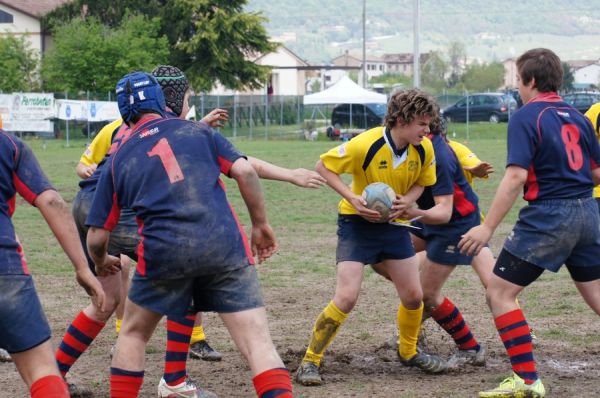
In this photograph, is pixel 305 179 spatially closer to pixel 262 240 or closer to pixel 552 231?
pixel 262 240

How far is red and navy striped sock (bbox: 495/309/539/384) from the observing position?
20.3 ft

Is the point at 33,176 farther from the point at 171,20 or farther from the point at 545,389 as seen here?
the point at 171,20

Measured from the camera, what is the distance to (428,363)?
7.07 meters

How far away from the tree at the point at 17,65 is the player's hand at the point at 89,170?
4049cm

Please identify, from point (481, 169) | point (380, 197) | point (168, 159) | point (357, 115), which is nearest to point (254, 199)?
point (168, 159)

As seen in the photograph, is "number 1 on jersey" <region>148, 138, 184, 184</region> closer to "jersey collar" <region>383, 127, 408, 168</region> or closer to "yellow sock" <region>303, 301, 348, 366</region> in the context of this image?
"jersey collar" <region>383, 127, 408, 168</region>

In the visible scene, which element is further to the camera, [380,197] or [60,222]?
[380,197]

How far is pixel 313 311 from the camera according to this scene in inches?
358

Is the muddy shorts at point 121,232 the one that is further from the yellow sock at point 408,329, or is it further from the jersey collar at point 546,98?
the jersey collar at point 546,98

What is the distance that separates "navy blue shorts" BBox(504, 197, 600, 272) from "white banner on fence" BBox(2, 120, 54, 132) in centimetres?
3329

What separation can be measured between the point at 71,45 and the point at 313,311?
132 ft

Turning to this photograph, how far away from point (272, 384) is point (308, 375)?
191 cm

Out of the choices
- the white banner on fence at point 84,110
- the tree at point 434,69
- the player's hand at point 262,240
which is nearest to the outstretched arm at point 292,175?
the player's hand at point 262,240

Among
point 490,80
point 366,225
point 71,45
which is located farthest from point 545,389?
point 490,80
